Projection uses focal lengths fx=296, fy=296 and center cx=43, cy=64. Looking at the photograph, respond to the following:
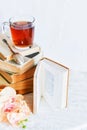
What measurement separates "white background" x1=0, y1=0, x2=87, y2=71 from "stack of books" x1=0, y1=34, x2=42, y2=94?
7.5 inches

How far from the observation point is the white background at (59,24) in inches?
48.3

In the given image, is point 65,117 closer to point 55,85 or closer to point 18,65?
point 55,85

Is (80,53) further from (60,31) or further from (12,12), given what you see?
(12,12)

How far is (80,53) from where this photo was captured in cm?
134

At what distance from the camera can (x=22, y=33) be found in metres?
1.08

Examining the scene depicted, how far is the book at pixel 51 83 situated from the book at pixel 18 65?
40 millimetres

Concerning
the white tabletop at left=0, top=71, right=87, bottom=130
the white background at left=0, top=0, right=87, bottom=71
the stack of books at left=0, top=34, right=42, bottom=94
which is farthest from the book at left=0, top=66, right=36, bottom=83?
the white background at left=0, top=0, right=87, bottom=71

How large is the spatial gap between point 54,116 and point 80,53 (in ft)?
1.26

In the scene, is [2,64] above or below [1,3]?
below

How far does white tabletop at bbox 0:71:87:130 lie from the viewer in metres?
1.03

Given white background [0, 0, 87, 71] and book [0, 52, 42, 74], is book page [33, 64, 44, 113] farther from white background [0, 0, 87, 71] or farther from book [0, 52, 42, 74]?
white background [0, 0, 87, 71]

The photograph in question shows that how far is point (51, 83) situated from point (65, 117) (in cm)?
13

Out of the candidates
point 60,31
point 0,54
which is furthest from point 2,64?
point 60,31

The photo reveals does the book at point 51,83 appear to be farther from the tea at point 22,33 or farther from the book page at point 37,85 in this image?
the tea at point 22,33
